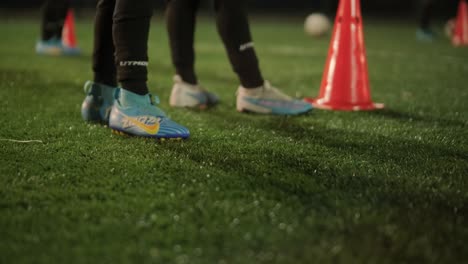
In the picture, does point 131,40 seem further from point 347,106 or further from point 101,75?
point 347,106

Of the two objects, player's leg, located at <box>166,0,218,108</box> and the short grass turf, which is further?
player's leg, located at <box>166,0,218,108</box>

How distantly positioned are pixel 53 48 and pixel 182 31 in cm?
322

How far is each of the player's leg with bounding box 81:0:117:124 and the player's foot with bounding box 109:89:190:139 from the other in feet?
0.76

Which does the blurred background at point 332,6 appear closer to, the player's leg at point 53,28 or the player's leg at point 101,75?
the player's leg at point 53,28

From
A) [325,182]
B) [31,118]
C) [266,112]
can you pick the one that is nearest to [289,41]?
[266,112]

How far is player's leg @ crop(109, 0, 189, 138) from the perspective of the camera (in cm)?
198

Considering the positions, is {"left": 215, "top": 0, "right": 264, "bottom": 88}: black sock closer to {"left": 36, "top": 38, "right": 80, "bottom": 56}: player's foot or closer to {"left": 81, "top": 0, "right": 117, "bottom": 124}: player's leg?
{"left": 81, "top": 0, "right": 117, "bottom": 124}: player's leg

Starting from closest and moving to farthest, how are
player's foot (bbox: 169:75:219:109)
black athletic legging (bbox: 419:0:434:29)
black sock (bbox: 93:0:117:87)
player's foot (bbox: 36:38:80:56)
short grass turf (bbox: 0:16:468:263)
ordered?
short grass turf (bbox: 0:16:468:263) < black sock (bbox: 93:0:117:87) < player's foot (bbox: 169:75:219:109) < player's foot (bbox: 36:38:80:56) < black athletic legging (bbox: 419:0:434:29)

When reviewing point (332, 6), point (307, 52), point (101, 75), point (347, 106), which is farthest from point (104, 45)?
point (332, 6)

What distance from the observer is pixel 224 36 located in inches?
98.6

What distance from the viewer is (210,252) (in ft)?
3.51

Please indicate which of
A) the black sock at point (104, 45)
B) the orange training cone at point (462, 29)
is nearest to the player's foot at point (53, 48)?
the black sock at point (104, 45)

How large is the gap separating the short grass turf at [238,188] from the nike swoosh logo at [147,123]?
0.18 feet

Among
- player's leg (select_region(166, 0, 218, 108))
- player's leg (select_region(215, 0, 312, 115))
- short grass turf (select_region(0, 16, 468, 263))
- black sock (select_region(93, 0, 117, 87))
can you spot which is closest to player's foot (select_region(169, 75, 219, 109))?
player's leg (select_region(166, 0, 218, 108))
